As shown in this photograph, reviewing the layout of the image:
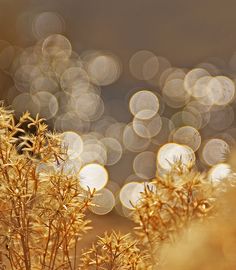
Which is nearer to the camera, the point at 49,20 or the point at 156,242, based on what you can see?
the point at 156,242

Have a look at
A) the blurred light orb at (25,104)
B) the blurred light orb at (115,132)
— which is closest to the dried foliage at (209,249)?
the blurred light orb at (25,104)

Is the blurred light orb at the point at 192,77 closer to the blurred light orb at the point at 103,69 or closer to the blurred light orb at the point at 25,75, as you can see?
the blurred light orb at the point at 103,69

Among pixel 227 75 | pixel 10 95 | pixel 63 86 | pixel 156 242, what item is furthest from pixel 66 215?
pixel 63 86

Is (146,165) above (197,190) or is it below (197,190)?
above

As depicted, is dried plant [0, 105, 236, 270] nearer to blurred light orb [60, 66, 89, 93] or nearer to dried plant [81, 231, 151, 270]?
dried plant [81, 231, 151, 270]

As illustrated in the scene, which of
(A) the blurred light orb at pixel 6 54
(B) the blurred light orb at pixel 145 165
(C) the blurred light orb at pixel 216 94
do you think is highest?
(C) the blurred light orb at pixel 216 94

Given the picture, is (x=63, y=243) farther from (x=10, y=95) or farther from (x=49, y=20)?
(x=49, y=20)
